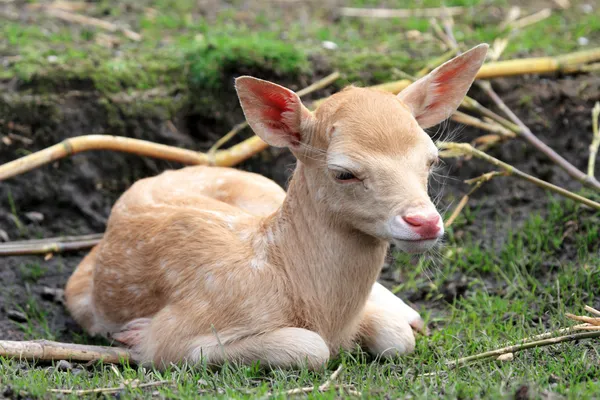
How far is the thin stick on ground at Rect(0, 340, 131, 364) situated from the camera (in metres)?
4.74

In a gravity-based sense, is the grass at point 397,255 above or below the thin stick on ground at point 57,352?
above

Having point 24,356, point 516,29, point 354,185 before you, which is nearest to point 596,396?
point 354,185

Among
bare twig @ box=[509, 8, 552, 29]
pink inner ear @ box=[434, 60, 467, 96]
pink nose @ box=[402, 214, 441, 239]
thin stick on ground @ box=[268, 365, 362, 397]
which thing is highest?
pink inner ear @ box=[434, 60, 467, 96]

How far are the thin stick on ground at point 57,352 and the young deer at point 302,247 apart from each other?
0.12 metres

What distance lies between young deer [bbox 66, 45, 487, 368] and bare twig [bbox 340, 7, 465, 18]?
4.45 m

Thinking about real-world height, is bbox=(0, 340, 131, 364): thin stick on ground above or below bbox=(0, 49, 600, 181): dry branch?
below

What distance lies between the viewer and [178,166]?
734 centimetres

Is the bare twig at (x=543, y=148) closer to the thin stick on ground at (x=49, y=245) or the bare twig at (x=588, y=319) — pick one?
the bare twig at (x=588, y=319)

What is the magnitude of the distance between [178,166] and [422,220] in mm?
3600

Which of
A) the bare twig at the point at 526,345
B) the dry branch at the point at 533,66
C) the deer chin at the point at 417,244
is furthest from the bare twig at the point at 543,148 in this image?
the deer chin at the point at 417,244

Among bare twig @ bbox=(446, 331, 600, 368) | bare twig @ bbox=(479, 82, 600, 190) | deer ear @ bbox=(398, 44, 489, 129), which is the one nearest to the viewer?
bare twig @ bbox=(446, 331, 600, 368)

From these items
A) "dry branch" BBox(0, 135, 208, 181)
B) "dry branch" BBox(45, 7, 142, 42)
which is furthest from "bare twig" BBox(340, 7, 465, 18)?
"dry branch" BBox(0, 135, 208, 181)

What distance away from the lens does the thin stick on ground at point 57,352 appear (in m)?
4.74

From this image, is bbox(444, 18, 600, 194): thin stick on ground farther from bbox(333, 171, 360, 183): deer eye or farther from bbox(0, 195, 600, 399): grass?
bbox(333, 171, 360, 183): deer eye
